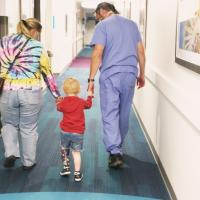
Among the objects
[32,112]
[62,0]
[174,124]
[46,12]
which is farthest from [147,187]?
[62,0]

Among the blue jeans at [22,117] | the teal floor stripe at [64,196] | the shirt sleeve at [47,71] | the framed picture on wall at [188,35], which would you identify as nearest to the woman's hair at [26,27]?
the shirt sleeve at [47,71]

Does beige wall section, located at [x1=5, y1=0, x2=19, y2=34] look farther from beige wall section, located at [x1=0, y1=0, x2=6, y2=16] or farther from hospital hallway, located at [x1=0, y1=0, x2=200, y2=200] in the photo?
beige wall section, located at [x1=0, y1=0, x2=6, y2=16]

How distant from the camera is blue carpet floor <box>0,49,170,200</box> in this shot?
9.82 ft

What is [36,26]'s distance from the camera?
336 cm

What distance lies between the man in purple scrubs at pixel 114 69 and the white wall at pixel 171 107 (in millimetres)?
289

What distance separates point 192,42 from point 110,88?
4.10 ft

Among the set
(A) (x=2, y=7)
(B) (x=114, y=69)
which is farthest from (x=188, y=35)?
(A) (x=2, y=7)

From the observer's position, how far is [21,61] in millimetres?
3281

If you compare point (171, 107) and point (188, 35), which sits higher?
point (188, 35)

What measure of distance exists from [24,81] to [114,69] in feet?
2.55

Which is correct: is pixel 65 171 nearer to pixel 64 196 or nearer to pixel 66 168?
pixel 66 168

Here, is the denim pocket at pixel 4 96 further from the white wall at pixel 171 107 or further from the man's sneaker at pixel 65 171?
the white wall at pixel 171 107

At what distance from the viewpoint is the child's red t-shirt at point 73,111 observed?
317 cm

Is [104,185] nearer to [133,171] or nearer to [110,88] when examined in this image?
[133,171]
